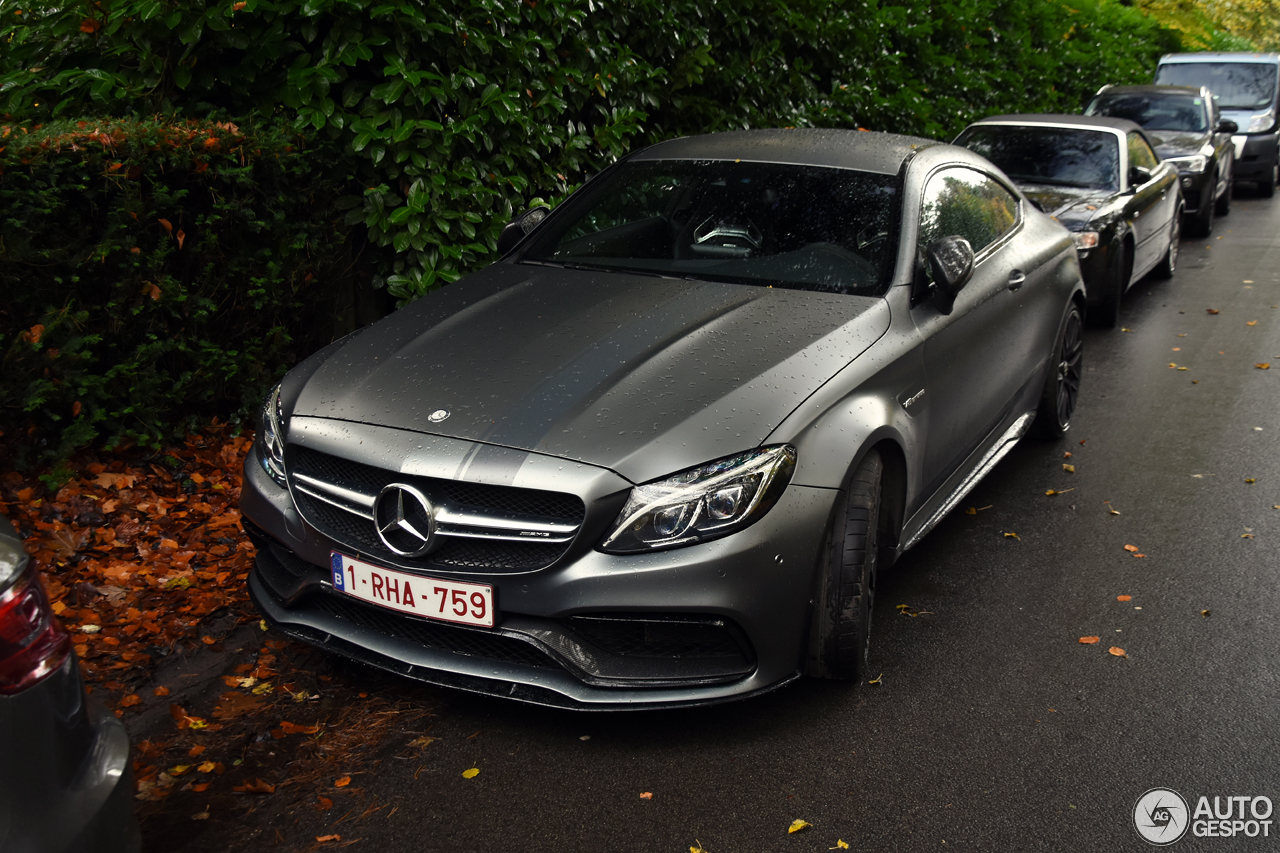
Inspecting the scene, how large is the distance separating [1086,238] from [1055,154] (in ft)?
4.96

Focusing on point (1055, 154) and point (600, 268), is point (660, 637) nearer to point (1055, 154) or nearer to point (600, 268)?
point (600, 268)

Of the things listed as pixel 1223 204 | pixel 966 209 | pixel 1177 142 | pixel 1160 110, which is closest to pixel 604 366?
pixel 966 209

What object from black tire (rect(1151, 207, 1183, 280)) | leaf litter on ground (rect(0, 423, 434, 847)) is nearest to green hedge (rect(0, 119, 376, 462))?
leaf litter on ground (rect(0, 423, 434, 847))

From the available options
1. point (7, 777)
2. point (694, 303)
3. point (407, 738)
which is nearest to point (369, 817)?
point (407, 738)

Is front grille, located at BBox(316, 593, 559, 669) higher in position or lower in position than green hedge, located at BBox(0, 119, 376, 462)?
lower

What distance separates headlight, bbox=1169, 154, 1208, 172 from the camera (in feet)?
39.9

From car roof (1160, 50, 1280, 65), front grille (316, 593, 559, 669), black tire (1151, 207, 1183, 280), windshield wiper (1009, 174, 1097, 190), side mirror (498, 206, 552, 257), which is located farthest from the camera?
car roof (1160, 50, 1280, 65)

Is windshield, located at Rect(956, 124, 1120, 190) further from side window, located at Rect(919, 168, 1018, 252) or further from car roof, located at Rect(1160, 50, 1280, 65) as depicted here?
car roof, located at Rect(1160, 50, 1280, 65)

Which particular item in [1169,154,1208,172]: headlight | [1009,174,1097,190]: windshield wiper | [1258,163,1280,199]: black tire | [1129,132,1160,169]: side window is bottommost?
[1258,163,1280,199]: black tire

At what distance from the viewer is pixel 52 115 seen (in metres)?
5.94

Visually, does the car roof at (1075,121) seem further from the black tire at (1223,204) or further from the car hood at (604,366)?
the car hood at (604,366)

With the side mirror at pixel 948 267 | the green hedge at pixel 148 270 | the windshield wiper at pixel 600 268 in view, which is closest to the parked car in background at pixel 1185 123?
the side mirror at pixel 948 267

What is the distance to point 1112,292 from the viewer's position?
8695mm

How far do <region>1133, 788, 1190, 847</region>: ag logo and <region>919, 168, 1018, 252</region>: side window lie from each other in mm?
2109
